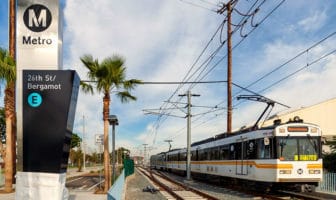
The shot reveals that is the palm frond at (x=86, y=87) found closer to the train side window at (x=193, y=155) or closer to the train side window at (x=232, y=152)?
the train side window at (x=232, y=152)

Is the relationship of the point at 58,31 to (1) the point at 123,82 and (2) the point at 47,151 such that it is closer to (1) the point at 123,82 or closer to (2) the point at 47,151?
(2) the point at 47,151

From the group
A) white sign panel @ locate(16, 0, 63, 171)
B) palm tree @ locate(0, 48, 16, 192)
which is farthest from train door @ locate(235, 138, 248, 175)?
white sign panel @ locate(16, 0, 63, 171)

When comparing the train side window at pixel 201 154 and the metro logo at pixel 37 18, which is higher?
the metro logo at pixel 37 18

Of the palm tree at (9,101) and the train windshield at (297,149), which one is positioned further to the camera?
the palm tree at (9,101)

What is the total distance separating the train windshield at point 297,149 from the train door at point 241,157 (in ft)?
10.2

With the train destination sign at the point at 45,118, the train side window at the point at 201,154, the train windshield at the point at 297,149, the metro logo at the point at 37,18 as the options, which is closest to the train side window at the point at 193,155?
the train side window at the point at 201,154

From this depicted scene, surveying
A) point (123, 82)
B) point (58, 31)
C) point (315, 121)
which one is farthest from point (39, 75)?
point (315, 121)

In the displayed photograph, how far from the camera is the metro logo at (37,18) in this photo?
7.63 m

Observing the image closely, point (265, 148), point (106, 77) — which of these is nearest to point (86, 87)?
point (106, 77)

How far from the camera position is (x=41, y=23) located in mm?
7664

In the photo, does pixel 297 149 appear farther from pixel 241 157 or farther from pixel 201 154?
pixel 201 154

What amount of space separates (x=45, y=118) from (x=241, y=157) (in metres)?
14.9

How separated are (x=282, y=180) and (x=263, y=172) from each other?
1.18 metres

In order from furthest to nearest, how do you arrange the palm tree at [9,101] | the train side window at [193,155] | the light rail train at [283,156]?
the train side window at [193,155] < the palm tree at [9,101] < the light rail train at [283,156]
